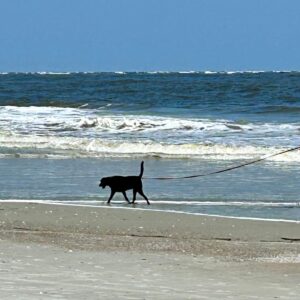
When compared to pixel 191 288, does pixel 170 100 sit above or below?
above

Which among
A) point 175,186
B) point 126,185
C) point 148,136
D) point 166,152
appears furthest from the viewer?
point 148,136

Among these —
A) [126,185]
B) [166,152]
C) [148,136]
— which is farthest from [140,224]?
[148,136]

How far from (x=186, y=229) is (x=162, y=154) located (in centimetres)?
1015

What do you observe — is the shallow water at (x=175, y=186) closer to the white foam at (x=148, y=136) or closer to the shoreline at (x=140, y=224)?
the shoreline at (x=140, y=224)

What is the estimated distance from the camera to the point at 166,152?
2066 cm

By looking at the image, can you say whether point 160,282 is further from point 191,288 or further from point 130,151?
point 130,151

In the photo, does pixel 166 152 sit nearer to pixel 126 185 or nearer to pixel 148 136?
pixel 148 136

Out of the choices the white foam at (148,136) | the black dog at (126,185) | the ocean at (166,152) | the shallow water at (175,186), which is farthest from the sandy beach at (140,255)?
the white foam at (148,136)

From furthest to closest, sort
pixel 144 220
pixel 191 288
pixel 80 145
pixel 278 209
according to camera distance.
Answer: pixel 80 145 → pixel 278 209 → pixel 144 220 → pixel 191 288

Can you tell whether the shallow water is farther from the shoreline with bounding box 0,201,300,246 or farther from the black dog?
the shoreline with bounding box 0,201,300,246

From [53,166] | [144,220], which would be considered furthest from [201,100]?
[144,220]

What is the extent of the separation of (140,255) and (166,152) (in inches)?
497

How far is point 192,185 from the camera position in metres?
14.0

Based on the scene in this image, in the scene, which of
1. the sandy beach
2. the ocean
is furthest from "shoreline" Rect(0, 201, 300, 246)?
the ocean
